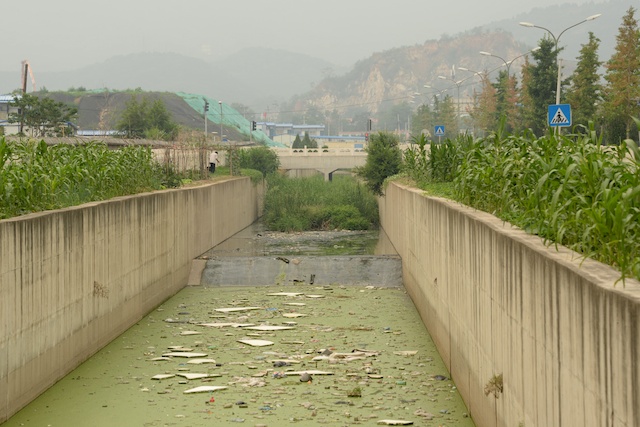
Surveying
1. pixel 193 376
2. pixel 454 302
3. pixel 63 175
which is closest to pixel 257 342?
pixel 193 376

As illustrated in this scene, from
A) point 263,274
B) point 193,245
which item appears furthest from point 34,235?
point 193,245

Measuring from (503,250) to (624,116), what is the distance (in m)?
40.9

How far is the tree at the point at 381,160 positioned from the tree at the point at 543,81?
11767 millimetres

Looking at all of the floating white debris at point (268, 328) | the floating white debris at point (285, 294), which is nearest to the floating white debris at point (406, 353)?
the floating white debris at point (268, 328)

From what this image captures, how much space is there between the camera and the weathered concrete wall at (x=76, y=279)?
41.2ft

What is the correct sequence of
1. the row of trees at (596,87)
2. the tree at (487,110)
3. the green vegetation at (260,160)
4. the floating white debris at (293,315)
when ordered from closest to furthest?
the floating white debris at (293,315) → the row of trees at (596,87) → the green vegetation at (260,160) → the tree at (487,110)

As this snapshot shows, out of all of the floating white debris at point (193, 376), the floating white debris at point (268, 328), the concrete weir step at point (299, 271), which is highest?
the concrete weir step at point (299, 271)

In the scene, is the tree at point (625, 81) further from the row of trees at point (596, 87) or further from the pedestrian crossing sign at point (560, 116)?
the pedestrian crossing sign at point (560, 116)

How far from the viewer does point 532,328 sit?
8656 millimetres

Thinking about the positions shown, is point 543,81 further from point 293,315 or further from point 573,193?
point 573,193

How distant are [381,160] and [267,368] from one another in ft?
103

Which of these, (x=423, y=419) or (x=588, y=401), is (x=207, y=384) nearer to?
(x=423, y=419)

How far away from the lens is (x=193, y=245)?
1156 inches

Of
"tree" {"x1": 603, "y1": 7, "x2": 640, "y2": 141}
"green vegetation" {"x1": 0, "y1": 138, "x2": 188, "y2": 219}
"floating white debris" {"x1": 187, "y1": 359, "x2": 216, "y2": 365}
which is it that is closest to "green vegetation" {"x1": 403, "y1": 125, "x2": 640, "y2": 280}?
"floating white debris" {"x1": 187, "y1": 359, "x2": 216, "y2": 365}
